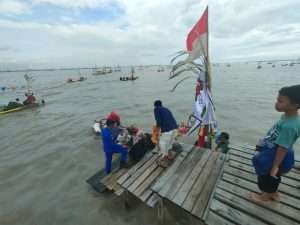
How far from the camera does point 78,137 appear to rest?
8789 mm

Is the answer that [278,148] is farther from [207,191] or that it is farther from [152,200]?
[152,200]

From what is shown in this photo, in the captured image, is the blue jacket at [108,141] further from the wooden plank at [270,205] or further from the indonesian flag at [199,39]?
the indonesian flag at [199,39]

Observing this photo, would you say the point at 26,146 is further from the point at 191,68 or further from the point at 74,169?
the point at 191,68

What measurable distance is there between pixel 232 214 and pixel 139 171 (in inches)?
82.7

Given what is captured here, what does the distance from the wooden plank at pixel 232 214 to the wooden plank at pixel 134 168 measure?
188 cm

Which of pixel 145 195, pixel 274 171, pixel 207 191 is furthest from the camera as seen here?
pixel 145 195

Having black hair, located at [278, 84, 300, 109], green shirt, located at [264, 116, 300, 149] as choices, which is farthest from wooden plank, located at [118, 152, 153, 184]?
black hair, located at [278, 84, 300, 109]

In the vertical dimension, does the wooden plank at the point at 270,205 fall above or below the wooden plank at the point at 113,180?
above

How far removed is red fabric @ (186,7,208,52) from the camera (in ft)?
13.4

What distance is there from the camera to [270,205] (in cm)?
251

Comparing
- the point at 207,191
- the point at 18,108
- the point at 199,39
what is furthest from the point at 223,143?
the point at 18,108

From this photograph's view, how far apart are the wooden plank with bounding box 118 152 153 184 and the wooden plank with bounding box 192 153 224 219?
5.28 ft

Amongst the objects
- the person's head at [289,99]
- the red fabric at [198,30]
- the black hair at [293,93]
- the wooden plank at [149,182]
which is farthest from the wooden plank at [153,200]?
the red fabric at [198,30]

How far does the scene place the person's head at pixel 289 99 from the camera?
195 centimetres
